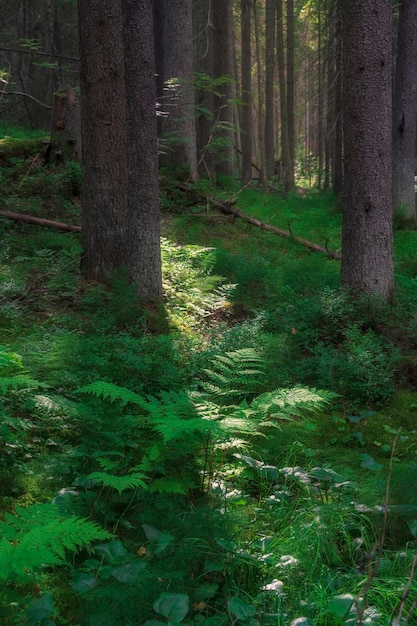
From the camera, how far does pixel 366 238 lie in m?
6.89

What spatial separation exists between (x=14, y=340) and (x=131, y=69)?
4.01m

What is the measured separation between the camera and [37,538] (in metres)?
2.38

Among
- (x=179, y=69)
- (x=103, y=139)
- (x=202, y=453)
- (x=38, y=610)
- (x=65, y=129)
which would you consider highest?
(x=179, y=69)

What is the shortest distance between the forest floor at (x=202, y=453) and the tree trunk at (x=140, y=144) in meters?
0.39

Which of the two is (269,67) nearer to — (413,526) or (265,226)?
(265,226)

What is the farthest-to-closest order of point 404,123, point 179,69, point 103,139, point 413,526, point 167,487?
point 179,69 → point 404,123 → point 103,139 → point 167,487 → point 413,526

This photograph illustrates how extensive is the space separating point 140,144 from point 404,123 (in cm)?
800

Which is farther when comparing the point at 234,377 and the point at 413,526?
the point at 234,377

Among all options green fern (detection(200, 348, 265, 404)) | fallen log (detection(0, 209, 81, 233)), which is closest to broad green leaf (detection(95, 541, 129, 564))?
green fern (detection(200, 348, 265, 404))

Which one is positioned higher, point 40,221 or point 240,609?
point 40,221

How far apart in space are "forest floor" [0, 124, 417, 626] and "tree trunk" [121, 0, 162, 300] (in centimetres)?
39

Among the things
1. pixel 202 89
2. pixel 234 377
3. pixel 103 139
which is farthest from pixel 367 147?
pixel 202 89

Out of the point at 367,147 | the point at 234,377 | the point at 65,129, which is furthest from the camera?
the point at 65,129

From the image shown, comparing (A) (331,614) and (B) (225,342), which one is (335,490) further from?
(B) (225,342)
